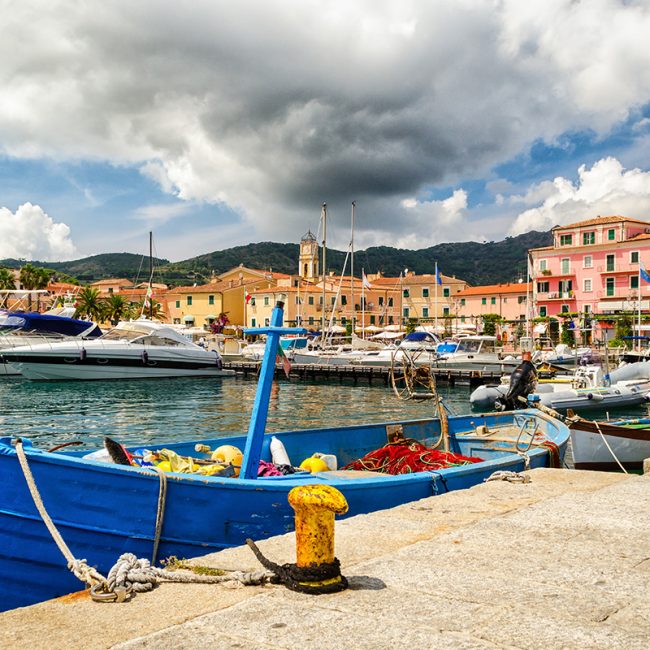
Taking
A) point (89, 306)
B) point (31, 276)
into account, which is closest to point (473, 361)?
point (89, 306)

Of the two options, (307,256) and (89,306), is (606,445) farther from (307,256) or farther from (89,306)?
(307,256)

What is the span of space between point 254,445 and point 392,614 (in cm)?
414

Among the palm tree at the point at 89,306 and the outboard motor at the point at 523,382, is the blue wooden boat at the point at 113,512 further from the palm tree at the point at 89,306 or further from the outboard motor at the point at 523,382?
the palm tree at the point at 89,306

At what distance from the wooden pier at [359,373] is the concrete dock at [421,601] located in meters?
35.0

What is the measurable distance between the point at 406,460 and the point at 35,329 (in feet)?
123

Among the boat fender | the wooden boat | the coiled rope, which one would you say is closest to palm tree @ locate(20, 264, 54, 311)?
the wooden boat

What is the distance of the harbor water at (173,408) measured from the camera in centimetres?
2089

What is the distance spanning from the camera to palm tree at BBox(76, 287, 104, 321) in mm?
78688

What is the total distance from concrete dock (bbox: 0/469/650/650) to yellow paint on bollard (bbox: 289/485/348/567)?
9.1 inches

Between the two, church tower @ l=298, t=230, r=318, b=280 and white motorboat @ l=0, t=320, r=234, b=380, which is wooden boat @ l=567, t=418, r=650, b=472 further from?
church tower @ l=298, t=230, r=318, b=280

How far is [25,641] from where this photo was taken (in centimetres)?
340

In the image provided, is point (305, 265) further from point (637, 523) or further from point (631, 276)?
point (637, 523)

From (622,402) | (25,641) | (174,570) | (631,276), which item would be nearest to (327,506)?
(174,570)

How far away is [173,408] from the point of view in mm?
27344
